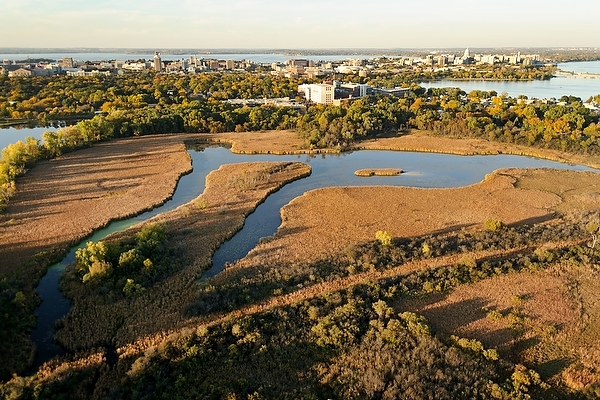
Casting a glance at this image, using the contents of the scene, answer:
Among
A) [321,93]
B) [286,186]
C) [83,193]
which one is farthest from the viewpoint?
[321,93]

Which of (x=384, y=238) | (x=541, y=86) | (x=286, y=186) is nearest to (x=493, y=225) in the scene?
(x=384, y=238)

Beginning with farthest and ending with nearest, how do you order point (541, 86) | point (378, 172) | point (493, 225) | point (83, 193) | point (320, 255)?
point (541, 86)
point (378, 172)
point (83, 193)
point (493, 225)
point (320, 255)

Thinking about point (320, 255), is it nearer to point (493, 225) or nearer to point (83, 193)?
point (493, 225)

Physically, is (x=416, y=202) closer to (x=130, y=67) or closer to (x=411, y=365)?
(x=411, y=365)

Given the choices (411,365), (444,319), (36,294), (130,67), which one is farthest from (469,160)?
(130,67)

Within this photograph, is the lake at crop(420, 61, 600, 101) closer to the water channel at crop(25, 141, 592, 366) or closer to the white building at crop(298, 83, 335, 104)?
the white building at crop(298, 83, 335, 104)

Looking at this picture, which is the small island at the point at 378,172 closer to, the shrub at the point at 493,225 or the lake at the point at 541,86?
the shrub at the point at 493,225

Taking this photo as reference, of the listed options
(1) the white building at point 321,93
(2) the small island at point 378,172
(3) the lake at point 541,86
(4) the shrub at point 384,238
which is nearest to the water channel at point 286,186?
(2) the small island at point 378,172
